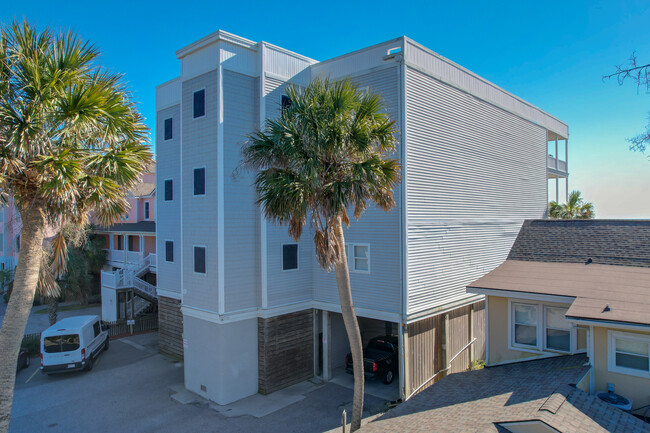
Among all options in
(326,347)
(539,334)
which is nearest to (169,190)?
(326,347)

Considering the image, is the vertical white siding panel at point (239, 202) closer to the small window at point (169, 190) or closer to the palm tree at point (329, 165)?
the palm tree at point (329, 165)

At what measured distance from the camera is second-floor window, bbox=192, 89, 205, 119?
50.7 ft

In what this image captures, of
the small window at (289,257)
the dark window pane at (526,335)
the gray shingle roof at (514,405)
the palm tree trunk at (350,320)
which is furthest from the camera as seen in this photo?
the small window at (289,257)

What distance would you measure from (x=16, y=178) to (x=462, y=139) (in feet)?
50.5

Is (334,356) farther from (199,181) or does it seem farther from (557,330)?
(199,181)

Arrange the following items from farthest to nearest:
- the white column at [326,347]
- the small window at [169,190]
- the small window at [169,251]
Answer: the small window at [169,190] < the small window at [169,251] < the white column at [326,347]

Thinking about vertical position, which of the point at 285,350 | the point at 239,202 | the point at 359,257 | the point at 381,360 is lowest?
the point at 381,360

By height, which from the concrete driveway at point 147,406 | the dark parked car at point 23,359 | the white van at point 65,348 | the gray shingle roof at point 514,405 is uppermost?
the gray shingle roof at point 514,405

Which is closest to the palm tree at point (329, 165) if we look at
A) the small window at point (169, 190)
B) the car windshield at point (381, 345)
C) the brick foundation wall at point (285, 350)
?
the brick foundation wall at point (285, 350)

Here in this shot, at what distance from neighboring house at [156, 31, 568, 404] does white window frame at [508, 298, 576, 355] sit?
330 centimetres

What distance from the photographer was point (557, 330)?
1177 centimetres

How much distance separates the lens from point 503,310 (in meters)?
12.5

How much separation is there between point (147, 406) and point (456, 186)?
14169 mm

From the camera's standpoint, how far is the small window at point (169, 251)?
20.0 meters
